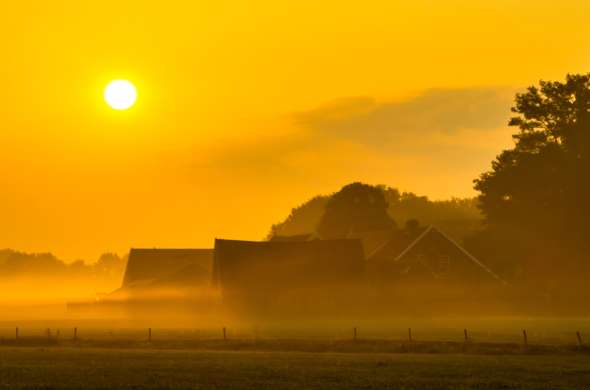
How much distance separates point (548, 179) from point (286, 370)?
59789 mm

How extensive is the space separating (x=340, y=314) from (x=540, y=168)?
83.9 feet

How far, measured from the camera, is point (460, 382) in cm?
2758

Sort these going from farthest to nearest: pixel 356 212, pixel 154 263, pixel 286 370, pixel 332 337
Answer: pixel 356 212
pixel 154 263
pixel 332 337
pixel 286 370

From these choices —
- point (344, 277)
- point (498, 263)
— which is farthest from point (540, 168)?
point (344, 277)

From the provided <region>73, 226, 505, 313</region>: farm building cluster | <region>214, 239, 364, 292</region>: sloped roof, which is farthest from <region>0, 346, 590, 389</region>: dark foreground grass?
<region>214, 239, 364, 292</region>: sloped roof

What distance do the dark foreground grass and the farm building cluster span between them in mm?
44576

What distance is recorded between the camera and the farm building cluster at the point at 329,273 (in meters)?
84.4

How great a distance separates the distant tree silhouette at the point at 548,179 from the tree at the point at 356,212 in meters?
38.3

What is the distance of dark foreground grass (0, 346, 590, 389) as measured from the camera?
27203mm

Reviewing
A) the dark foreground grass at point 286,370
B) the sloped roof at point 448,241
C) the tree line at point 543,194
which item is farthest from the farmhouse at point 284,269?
the dark foreground grass at point 286,370

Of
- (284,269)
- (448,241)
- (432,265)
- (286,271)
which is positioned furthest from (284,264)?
(448,241)

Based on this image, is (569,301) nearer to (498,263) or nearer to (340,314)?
(498,263)

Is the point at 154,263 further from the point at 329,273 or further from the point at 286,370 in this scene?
the point at 286,370

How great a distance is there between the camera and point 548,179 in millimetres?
84312
